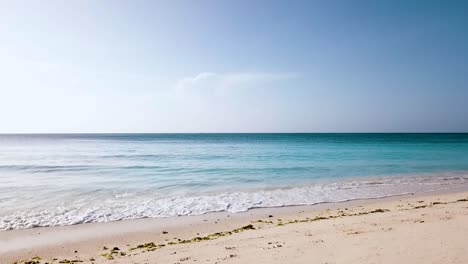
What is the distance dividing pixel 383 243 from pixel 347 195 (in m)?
9.13

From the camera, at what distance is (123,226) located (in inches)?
421

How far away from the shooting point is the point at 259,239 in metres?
8.31

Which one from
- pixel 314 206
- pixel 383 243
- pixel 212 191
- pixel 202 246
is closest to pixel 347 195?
pixel 314 206

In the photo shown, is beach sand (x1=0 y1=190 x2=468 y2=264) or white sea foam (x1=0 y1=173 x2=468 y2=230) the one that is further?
white sea foam (x1=0 y1=173 x2=468 y2=230)

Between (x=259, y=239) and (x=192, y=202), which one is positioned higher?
(x=259, y=239)

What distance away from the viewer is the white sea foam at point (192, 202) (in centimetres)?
1162

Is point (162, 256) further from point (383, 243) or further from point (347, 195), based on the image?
point (347, 195)

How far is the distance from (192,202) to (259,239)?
6524 millimetres

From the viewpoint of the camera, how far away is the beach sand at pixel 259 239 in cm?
682

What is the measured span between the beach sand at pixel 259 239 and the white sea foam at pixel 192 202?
36.5 inches

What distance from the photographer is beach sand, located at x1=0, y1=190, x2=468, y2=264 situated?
682cm

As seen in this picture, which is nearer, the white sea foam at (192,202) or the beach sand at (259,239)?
the beach sand at (259,239)

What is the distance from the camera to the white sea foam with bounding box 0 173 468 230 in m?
11.6

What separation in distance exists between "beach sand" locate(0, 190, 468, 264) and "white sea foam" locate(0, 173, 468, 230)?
0.93m
